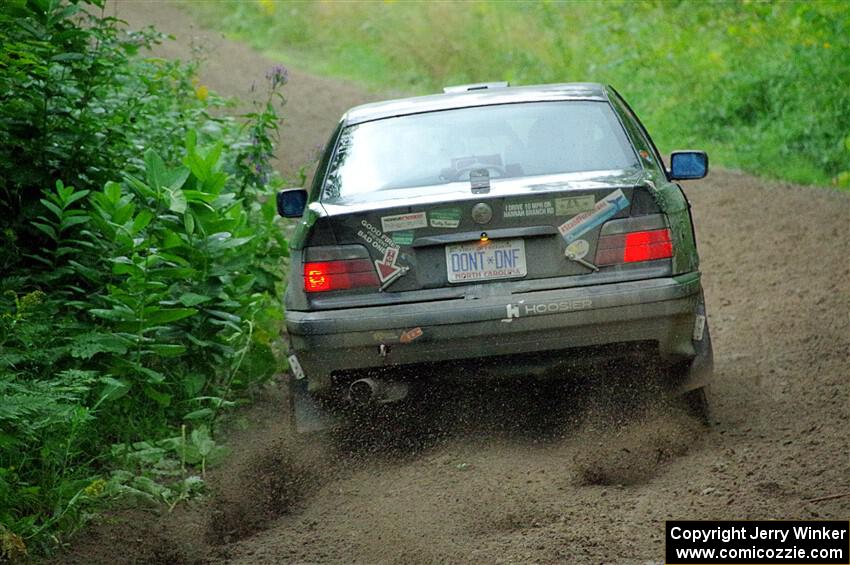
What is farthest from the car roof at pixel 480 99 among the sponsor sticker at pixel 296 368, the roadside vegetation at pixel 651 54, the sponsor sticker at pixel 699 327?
the roadside vegetation at pixel 651 54

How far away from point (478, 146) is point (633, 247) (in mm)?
1084

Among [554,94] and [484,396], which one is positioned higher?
[554,94]

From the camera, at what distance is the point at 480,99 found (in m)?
6.18

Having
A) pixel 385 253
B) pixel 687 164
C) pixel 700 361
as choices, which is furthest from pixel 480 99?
pixel 700 361

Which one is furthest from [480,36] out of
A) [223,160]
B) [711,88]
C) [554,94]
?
[554,94]

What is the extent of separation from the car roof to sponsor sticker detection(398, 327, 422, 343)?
58.9 inches

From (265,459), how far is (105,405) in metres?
0.81

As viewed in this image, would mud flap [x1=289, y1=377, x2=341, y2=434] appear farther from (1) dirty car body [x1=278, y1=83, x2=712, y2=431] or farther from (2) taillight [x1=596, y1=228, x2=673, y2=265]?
(2) taillight [x1=596, y1=228, x2=673, y2=265]

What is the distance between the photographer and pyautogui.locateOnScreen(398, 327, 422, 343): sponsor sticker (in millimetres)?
5078

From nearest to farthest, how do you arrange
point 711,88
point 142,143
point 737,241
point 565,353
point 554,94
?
point 565,353, point 554,94, point 142,143, point 737,241, point 711,88

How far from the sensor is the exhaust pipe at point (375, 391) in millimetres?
5230

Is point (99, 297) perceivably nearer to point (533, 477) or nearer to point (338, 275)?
point (338, 275)

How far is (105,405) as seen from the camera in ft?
18.7

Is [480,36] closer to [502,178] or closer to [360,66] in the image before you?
[360,66]
